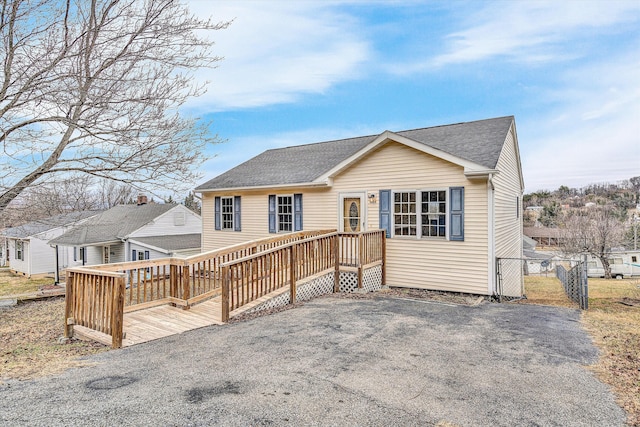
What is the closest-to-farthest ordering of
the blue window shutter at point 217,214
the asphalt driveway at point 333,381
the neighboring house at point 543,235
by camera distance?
the asphalt driveway at point 333,381
the blue window shutter at point 217,214
the neighboring house at point 543,235

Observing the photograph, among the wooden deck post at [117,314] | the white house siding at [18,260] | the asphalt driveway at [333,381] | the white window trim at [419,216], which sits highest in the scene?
the white window trim at [419,216]

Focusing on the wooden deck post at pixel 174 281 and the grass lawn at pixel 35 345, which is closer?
the grass lawn at pixel 35 345

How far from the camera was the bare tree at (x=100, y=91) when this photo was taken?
22.1 ft

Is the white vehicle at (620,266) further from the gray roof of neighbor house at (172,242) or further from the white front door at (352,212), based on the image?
the gray roof of neighbor house at (172,242)

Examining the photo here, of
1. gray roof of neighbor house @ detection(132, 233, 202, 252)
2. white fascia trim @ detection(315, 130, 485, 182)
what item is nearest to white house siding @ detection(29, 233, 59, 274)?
gray roof of neighbor house @ detection(132, 233, 202, 252)

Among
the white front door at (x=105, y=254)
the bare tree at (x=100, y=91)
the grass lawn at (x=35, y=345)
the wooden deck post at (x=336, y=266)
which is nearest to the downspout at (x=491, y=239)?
the wooden deck post at (x=336, y=266)

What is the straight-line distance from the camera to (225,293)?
6.12 metres

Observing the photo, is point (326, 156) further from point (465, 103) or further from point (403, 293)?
point (465, 103)

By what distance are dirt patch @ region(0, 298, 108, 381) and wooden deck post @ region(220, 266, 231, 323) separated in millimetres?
1792

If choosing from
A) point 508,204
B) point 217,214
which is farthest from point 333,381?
point 217,214

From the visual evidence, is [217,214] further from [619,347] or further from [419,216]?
[619,347]

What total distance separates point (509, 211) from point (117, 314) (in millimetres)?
10955

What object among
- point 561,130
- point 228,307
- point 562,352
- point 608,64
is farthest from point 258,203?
point 561,130

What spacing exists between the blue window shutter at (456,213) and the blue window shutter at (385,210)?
5.62ft
